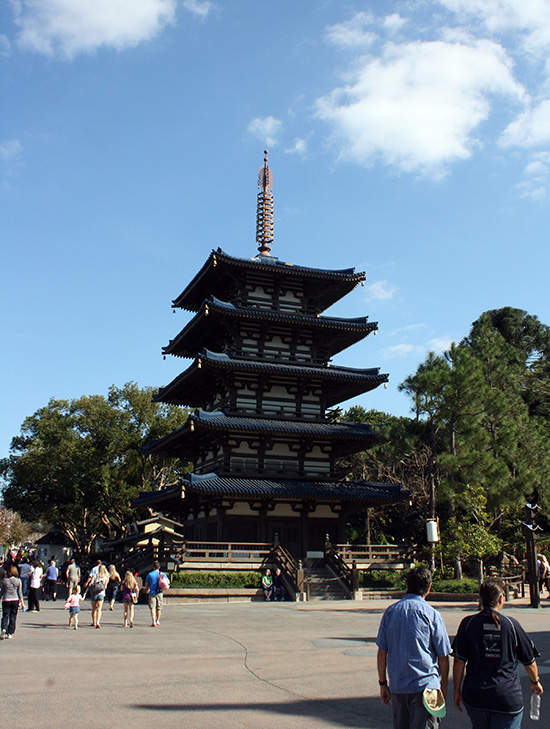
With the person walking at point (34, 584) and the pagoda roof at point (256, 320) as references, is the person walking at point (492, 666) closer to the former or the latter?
the person walking at point (34, 584)

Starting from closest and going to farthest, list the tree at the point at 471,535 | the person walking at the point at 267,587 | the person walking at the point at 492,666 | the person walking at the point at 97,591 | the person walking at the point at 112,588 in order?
the person walking at the point at 492,666
the person walking at the point at 97,591
the person walking at the point at 112,588
the person walking at the point at 267,587
the tree at the point at 471,535

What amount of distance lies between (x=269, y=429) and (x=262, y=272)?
9883 mm

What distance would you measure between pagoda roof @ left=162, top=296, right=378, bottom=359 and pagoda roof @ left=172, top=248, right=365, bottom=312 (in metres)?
1.70

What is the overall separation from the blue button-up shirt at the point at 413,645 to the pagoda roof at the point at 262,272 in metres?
31.8

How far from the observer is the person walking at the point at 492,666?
5105mm

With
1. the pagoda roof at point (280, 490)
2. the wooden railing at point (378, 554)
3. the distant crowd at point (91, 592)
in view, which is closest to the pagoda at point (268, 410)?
the pagoda roof at point (280, 490)

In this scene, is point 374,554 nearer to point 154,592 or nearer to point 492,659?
point 154,592

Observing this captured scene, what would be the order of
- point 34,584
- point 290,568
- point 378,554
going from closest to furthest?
point 34,584, point 290,568, point 378,554

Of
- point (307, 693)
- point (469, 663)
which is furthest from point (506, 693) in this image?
point (307, 693)

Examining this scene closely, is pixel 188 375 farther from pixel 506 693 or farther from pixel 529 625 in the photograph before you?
pixel 506 693

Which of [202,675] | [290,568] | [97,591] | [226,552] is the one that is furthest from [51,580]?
[202,675]

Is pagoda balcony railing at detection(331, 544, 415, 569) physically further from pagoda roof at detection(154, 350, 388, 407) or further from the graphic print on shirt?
the graphic print on shirt

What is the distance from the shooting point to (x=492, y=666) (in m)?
5.25

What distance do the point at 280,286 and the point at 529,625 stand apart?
25.3 meters
